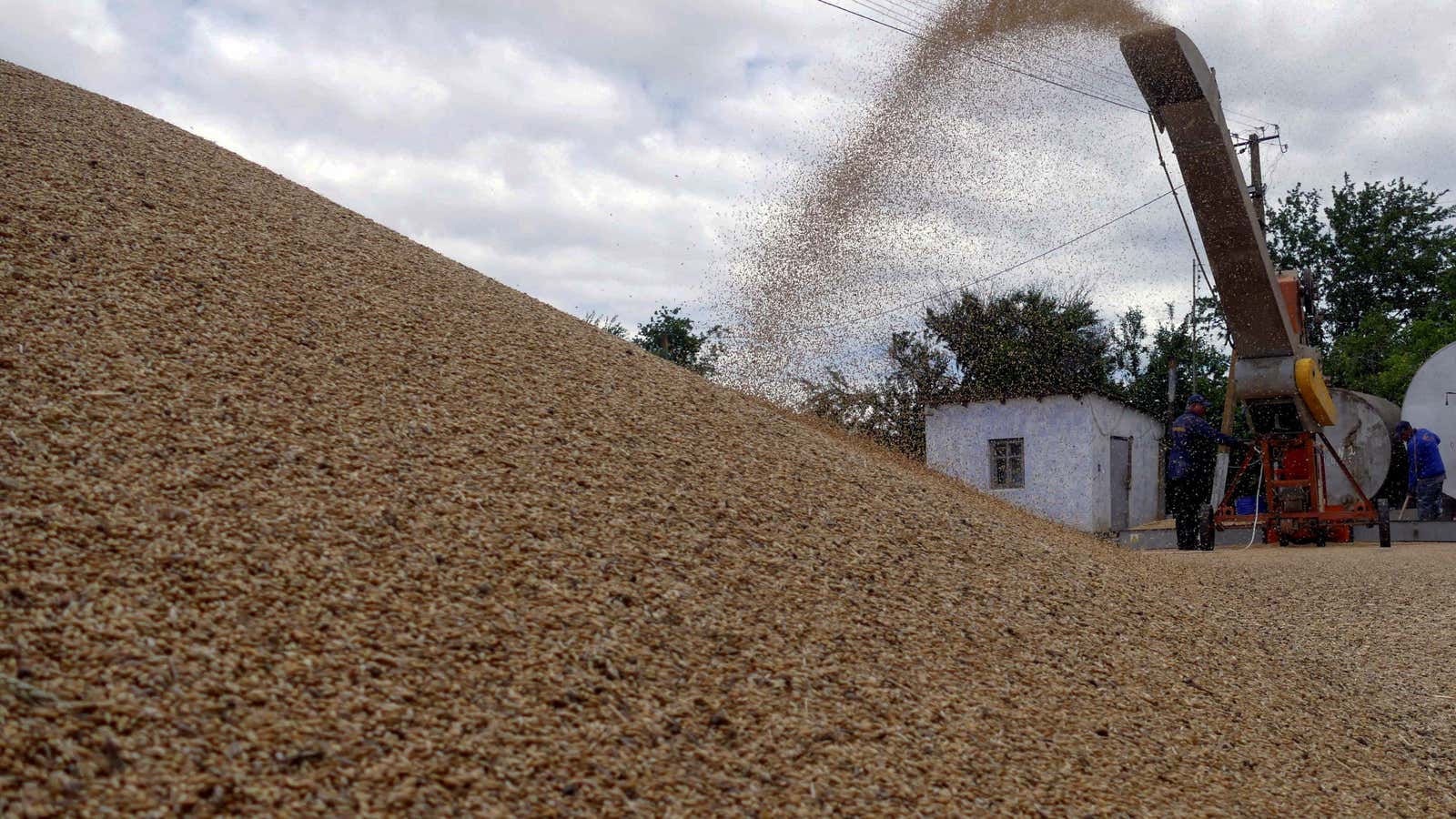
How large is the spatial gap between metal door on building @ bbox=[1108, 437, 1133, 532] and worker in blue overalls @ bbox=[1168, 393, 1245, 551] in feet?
22.4

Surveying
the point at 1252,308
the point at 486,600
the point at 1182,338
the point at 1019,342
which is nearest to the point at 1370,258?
the point at 1182,338

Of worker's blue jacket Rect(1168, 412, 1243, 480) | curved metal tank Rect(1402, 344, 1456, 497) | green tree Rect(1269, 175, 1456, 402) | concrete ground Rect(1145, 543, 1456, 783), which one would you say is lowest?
concrete ground Rect(1145, 543, 1456, 783)

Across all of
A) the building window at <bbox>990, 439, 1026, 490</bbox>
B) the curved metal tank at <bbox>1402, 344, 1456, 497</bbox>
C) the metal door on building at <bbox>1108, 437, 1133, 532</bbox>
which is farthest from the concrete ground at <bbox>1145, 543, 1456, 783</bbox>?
the metal door on building at <bbox>1108, 437, 1133, 532</bbox>

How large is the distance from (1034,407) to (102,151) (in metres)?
12.7

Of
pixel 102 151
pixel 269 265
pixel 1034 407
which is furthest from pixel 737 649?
pixel 1034 407

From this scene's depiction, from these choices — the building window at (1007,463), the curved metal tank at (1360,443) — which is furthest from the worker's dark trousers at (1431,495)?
the building window at (1007,463)

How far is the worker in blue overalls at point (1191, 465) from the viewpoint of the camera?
27.7 ft

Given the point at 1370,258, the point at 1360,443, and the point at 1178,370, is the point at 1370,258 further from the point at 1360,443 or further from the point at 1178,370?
the point at 1360,443

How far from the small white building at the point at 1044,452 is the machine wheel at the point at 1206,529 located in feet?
18.1

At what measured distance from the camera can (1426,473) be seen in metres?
10.7

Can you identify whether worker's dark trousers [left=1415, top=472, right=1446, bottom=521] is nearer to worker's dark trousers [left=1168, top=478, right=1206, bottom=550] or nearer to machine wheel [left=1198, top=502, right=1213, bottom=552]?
worker's dark trousers [left=1168, top=478, right=1206, bottom=550]

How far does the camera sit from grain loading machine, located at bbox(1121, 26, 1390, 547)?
6.98 meters

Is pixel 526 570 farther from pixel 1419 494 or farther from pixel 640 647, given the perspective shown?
pixel 1419 494

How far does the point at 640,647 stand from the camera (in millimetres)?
2506
